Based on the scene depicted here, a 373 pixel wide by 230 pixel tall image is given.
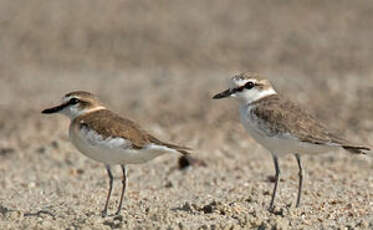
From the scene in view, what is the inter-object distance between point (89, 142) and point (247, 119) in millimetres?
1543

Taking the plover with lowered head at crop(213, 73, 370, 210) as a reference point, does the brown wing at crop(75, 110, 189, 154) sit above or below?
below

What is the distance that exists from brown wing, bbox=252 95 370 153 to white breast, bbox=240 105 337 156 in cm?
4

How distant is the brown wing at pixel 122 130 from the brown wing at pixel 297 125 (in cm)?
83

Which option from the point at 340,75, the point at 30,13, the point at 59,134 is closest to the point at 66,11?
the point at 30,13

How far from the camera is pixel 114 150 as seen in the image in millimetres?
7363

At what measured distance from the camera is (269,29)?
22.1 metres

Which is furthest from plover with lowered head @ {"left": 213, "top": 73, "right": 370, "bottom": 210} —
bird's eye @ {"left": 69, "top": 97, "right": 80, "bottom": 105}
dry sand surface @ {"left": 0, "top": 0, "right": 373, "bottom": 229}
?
bird's eye @ {"left": 69, "top": 97, "right": 80, "bottom": 105}

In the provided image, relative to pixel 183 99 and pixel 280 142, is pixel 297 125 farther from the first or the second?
pixel 183 99

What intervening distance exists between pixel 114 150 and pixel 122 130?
0.73 feet

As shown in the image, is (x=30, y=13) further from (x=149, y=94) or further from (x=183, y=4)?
(x=149, y=94)

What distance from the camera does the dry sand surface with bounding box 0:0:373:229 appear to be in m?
7.64

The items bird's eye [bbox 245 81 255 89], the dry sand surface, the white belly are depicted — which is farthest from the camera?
bird's eye [bbox 245 81 255 89]

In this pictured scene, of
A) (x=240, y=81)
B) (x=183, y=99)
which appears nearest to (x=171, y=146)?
(x=240, y=81)

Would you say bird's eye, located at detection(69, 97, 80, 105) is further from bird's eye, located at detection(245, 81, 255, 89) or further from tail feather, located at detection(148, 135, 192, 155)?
bird's eye, located at detection(245, 81, 255, 89)
